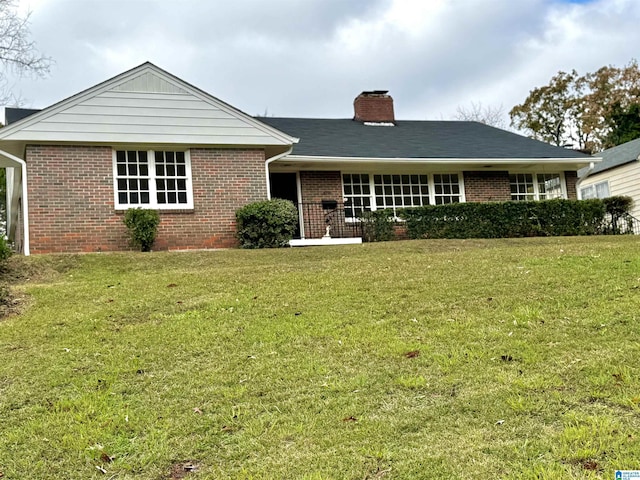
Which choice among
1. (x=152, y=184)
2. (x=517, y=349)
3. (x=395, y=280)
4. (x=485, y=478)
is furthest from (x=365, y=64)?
(x=485, y=478)

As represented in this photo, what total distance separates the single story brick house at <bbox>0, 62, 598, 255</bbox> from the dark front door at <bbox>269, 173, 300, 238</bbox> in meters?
0.03

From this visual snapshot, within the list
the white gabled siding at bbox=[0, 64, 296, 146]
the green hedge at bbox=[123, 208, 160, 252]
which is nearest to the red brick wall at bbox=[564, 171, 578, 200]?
the white gabled siding at bbox=[0, 64, 296, 146]

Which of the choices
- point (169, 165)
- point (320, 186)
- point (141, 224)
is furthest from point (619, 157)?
point (141, 224)

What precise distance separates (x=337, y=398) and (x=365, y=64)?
91.3 feet

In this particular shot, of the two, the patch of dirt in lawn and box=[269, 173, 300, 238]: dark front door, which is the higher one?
box=[269, 173, 300, 238]: dark front door

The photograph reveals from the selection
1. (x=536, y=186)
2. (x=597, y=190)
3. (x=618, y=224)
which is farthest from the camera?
(x=597, y=190)

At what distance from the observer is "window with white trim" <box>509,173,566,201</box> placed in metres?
19.9

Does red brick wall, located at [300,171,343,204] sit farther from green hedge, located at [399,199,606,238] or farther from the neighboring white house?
the neighboring white house

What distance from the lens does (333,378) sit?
4.83 meters

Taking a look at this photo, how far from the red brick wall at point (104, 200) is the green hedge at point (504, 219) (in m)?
4.43

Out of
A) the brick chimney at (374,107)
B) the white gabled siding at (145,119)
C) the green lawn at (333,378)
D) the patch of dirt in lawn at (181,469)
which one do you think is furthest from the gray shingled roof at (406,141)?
the patch of dirt in lawn at (181,469)

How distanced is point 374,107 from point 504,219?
26.0ft

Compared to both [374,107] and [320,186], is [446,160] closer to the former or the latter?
[320,186]

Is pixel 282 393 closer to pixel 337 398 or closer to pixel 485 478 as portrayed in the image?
pixel 337 398
